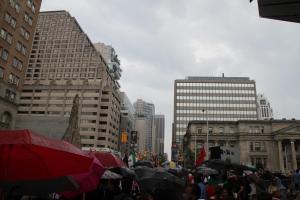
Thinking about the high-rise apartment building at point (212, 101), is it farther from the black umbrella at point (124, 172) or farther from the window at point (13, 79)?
the black umbrella at point (124, 172)

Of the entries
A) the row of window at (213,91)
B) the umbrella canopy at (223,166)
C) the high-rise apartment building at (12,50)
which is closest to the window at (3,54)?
the high-rise apartment building at (12,50)

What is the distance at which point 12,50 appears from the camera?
143 ft

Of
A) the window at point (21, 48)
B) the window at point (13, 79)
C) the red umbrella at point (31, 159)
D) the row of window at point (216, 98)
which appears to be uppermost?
the row of window at point (216, 98)

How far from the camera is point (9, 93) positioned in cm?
4309

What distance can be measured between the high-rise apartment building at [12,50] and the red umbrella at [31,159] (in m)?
40.5

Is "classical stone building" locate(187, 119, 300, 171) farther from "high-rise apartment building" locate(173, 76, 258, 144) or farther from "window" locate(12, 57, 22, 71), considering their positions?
"window" locate(12, 57, 22, 71)

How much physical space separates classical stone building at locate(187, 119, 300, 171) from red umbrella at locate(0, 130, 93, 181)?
261 feet

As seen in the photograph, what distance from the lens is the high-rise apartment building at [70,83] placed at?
114156 millimetres

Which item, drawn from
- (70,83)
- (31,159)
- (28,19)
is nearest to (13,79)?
(28,19)

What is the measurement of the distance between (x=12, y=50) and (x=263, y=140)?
223ft

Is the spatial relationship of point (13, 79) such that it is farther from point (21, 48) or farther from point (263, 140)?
point (263, 140)

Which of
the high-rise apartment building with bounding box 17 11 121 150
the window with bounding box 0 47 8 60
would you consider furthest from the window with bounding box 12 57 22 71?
the high-rise apartment building with bounding box 17 11 121 150

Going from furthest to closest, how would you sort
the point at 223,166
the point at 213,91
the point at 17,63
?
1. the point at 213,91
2. the point at 17,63
3. the point at 223,166

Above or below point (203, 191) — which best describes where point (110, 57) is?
above
